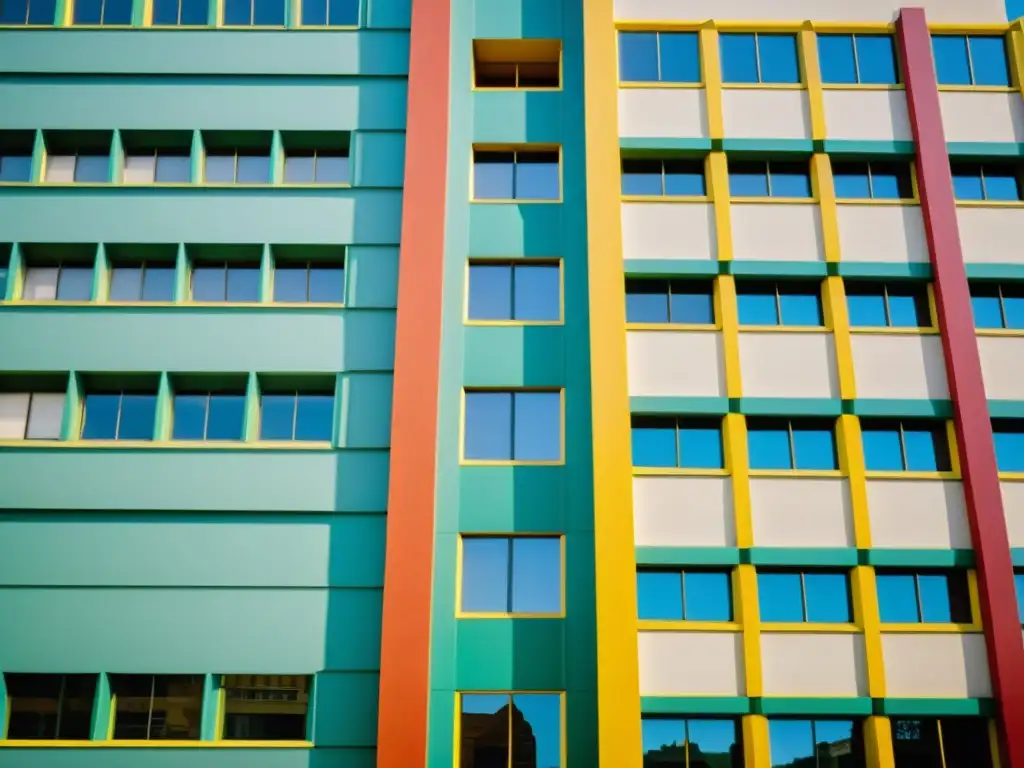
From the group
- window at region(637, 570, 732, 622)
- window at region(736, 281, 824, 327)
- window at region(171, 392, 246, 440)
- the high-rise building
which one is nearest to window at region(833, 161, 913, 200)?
the high-rise building

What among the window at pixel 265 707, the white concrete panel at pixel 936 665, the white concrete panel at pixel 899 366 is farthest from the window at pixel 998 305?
the window at pixel 265 707

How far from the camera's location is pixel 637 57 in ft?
84.2

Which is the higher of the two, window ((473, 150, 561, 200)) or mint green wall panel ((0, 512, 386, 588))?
window ((473, 150, 561, 200))

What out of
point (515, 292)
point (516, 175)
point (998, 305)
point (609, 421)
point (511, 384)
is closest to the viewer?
point (609, 421)

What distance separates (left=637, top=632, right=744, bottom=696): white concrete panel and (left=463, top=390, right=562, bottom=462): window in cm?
499

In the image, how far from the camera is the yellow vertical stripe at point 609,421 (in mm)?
20094

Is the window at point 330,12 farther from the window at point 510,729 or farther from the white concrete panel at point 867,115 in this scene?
the window at point 510,729

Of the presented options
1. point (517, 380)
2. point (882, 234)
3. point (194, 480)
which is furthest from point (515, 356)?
point (882, 234)

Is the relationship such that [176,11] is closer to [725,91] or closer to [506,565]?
[725,91]

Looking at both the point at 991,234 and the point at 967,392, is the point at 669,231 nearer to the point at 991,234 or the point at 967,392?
the point at 967,392

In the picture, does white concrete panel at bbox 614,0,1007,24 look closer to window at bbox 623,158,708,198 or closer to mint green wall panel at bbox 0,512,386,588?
window at bbox 623,158,708,198

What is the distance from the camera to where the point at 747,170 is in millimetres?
25297

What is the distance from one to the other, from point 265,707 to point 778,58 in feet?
70.8

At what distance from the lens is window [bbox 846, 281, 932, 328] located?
947 inches
